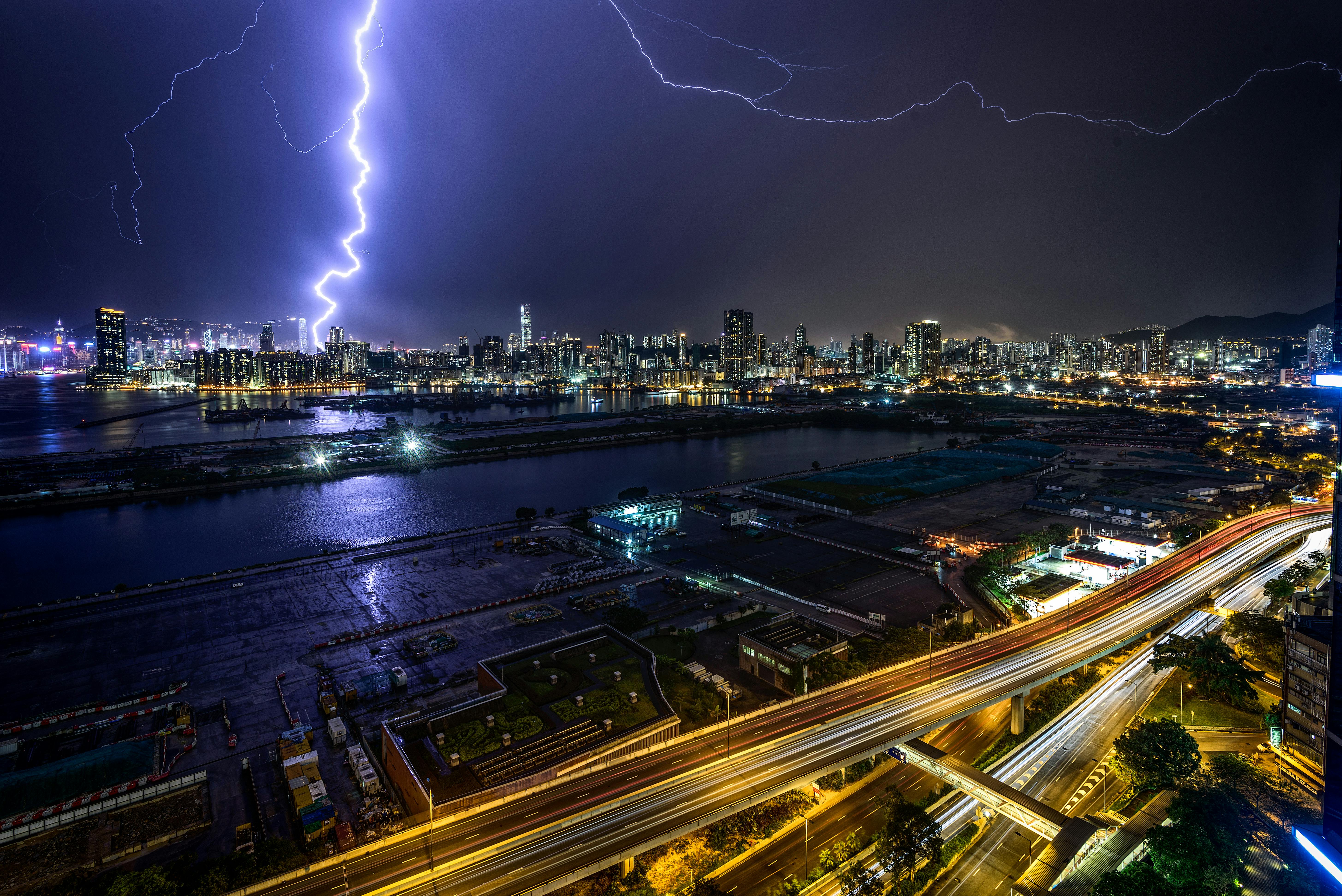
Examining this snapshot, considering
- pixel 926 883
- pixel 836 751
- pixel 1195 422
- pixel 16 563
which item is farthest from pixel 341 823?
pixel 1195 422

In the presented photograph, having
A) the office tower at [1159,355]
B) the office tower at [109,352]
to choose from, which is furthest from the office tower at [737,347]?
the office tower at [109,352]

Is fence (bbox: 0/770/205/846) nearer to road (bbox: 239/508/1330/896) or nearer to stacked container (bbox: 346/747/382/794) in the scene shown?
stacked container (bbox: 346/747/382/794)

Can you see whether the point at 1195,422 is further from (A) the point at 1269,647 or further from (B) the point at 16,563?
(B) the point at 16,563

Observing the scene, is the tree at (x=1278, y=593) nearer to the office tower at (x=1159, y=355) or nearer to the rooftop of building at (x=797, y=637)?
the rooftop of building at (x=797, y=637)

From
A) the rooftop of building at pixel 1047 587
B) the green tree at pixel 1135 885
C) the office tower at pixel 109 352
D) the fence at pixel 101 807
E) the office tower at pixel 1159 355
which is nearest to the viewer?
the green tree at pixel 1135 885

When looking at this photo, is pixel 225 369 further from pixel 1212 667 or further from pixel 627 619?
pixel 1212 667

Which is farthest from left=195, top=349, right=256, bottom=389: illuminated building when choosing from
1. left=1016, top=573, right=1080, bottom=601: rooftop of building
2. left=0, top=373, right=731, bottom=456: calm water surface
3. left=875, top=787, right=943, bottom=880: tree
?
left=875, top=787, right=943, bottom=880: tree
